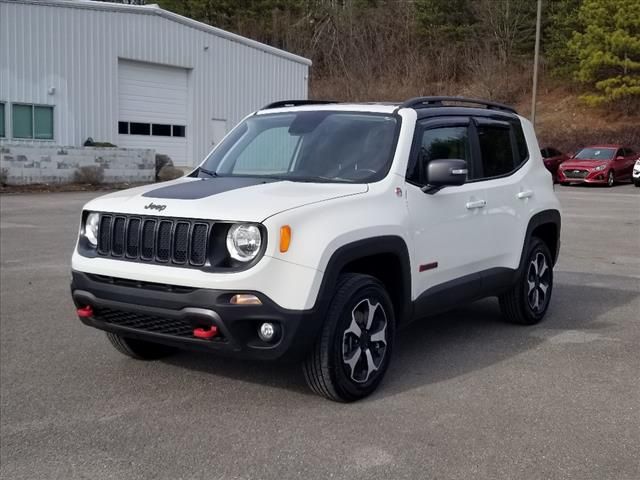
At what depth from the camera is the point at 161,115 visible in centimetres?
3181

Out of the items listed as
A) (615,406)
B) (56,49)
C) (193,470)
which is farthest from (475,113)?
(56,49)

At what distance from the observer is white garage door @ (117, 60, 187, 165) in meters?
30.4

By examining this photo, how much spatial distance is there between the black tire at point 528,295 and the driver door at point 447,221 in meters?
0.80

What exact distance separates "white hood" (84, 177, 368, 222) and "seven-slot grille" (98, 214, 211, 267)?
55mm

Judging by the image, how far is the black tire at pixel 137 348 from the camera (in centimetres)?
568

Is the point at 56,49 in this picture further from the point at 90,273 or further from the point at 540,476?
the point at 540,476

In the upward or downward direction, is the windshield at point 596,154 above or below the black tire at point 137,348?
above

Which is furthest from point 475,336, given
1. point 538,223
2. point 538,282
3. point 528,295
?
point 538,223

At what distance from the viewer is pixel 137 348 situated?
5730mm

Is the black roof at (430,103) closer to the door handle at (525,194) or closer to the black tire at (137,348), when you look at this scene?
the door handle at (525,194)

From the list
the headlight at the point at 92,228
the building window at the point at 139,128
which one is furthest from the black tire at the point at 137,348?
the building window at the point at 139,128

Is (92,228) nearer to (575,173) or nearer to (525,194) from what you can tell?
(525,194)

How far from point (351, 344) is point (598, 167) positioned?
28.3 metres

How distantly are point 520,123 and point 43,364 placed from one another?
456 centimetres
